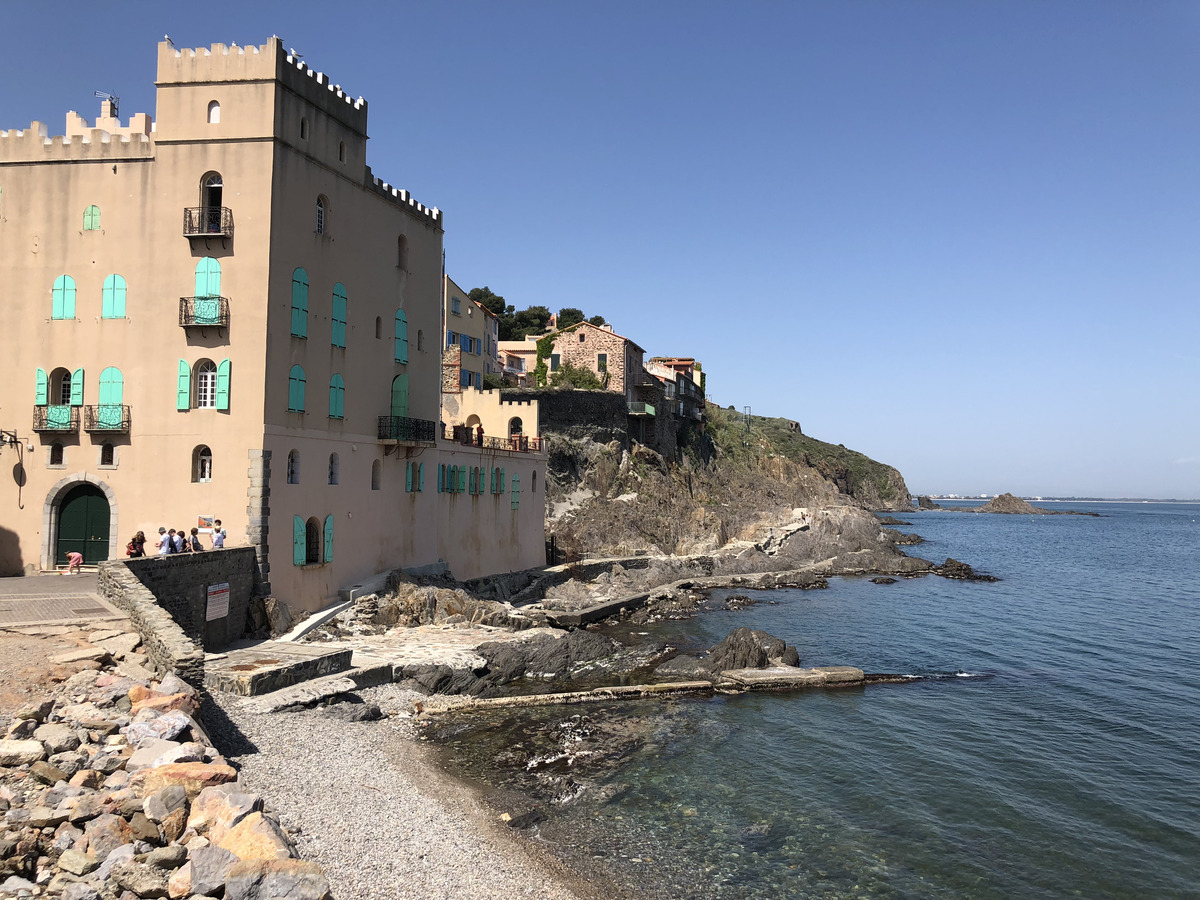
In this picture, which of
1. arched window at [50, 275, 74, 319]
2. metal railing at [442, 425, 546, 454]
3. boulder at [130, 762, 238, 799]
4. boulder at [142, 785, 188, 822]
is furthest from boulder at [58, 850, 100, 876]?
metal railing at [442, 425, 546, 454]

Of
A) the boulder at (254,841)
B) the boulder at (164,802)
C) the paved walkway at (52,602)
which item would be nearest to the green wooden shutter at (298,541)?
the paved walkway at (52,602)

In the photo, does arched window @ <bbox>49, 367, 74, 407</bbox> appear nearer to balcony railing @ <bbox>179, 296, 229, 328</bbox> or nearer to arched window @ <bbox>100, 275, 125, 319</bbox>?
arched window @ <bbox>100, 275, 125, 319</bbox>

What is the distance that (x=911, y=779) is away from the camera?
1728 centimetres

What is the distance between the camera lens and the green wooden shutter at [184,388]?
2211cm

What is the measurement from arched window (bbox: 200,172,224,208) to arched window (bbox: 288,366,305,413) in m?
4.45

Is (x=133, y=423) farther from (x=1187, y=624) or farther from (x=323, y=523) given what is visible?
(x=1187, y=624)

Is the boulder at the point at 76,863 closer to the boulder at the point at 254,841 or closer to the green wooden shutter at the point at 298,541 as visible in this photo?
the boulder at the point at 254,841

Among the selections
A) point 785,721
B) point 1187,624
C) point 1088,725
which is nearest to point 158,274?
point 785,721

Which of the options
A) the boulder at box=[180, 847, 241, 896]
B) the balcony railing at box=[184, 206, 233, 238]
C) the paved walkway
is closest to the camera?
the boulder at box=[180, 847, 241, 896]

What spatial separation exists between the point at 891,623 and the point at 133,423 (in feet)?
102

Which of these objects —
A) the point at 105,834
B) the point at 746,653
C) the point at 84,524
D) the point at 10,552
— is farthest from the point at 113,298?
the point at 746,653

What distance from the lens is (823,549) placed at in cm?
6181

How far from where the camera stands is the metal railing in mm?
33062

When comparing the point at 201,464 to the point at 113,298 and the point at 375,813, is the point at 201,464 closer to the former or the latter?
the point at 113,298
